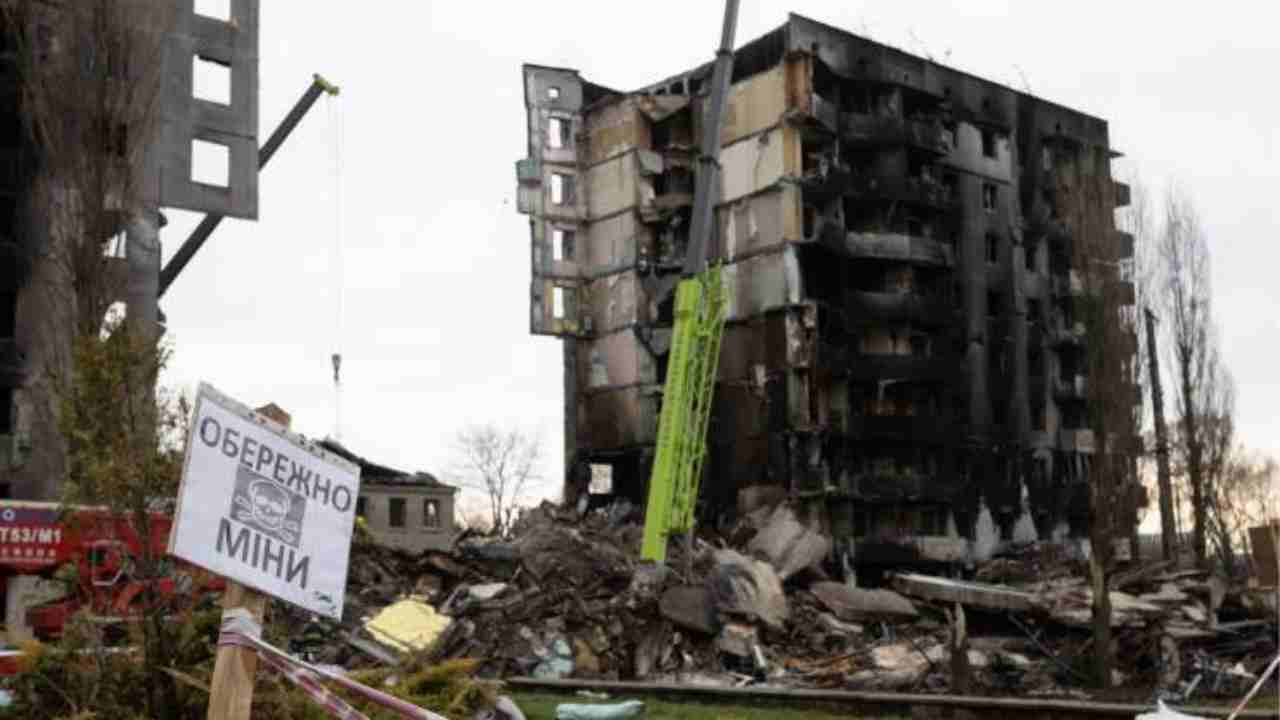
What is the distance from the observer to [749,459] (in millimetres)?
57438

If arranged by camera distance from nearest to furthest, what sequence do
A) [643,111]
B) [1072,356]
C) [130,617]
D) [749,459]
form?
[130,617], [749,459], [643,111], [1072,356]

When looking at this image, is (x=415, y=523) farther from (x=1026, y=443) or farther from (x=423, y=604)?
(x=423, y=604)

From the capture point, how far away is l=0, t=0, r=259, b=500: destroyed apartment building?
3284 cm

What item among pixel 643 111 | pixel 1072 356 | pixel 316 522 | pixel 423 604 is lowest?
pixel 423 604

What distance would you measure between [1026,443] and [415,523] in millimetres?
→ 26638

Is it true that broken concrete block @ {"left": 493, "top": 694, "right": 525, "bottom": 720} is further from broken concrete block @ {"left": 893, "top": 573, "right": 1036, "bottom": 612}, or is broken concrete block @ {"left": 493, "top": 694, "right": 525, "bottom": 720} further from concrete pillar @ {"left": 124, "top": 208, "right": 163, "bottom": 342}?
concrete pillar @ {"left": 124, "top": 208, "right": 163, "bottom": 342}

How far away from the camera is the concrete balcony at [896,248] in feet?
191

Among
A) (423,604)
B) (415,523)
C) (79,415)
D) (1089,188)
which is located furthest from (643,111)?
(79,415)

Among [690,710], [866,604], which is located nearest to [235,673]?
[690,710]

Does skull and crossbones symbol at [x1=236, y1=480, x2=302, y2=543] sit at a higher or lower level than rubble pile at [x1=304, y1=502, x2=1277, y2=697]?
higher

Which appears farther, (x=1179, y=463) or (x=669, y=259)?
(x=669, y=259)

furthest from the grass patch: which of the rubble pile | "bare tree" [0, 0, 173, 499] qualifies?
"bare tree" [0, 0, 173, 499]

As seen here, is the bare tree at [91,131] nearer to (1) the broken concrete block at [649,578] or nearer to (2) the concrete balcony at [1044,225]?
(1) the broken concrete block at [649,578]

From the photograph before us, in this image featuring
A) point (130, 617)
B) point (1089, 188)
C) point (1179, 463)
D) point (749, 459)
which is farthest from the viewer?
point (749, 459)
